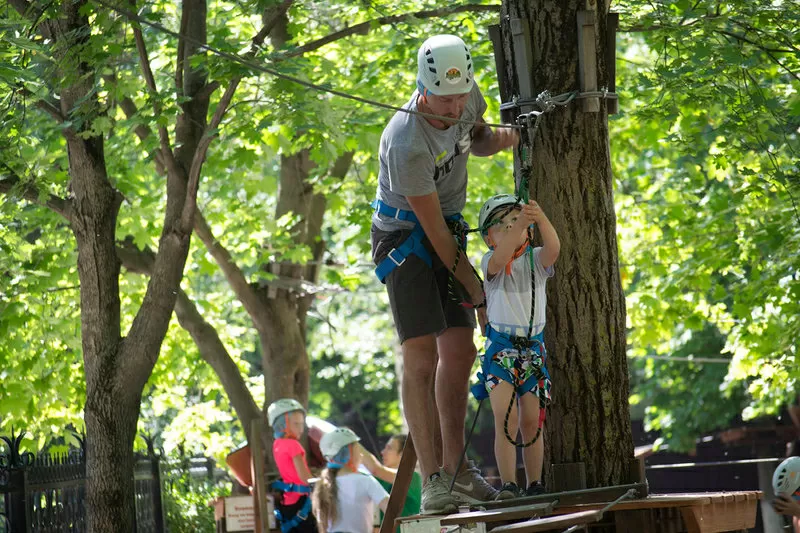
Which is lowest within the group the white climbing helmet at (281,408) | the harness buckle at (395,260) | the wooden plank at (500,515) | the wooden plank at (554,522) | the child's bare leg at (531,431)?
the wooden plank at (554,522)

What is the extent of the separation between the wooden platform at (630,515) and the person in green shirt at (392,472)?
13.8 feet

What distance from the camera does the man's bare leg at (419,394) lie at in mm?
5508

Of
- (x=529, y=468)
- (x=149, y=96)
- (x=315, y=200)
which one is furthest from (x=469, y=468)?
(x=315, y=200)

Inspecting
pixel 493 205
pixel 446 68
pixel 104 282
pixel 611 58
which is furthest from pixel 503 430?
pixel 104 282

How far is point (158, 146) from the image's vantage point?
9922mm

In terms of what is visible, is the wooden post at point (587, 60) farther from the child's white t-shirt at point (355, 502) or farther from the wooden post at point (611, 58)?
the child's white t-shirt at point (355, 502)

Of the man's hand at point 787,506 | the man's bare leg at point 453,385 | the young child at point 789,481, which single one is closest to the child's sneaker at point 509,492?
the man's bare leg at point 453,385

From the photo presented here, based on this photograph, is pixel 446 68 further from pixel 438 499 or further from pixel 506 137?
pixel 438 499

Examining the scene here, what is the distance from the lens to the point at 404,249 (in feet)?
18.1

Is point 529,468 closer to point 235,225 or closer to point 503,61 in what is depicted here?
point 503,61

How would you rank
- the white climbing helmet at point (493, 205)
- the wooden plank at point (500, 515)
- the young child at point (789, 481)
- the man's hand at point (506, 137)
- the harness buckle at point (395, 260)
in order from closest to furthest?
the wooden plank at point (500, 515), the white climbing helmet at point (493, 205), the harness buckle at point (395, 260), the man's hand at point (506, 137), the young child at point (789, 481)

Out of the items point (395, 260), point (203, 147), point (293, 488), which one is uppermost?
point (203, 147)

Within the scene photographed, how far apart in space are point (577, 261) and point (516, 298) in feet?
1.48

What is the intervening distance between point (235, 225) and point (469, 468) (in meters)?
9.55
